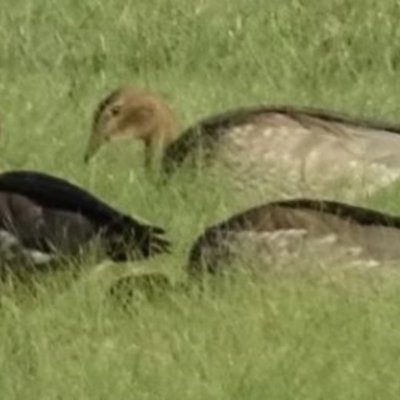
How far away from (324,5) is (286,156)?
270 cm

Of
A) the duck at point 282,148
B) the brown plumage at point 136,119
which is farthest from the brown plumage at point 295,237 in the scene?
the brown plumage at point 136,119

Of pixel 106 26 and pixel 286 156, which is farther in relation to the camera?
pixel 106 26

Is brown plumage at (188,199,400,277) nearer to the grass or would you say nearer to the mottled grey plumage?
the grass

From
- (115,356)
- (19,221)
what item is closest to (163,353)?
(115,356)

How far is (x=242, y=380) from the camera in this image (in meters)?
6.93

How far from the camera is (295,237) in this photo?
8.32 meters

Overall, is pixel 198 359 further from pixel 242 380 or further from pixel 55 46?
pixel 55 46

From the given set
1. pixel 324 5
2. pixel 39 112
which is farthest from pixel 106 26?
pixel 39 112

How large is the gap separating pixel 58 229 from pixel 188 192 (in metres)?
1.42

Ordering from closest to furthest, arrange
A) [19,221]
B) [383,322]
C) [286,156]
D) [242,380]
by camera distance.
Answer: [242,380] < [383,322] < [19,221] < [286,156]

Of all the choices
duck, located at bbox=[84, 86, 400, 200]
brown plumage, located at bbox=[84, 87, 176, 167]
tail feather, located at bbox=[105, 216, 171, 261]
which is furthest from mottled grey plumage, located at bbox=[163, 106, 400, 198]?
tail feather, located at bbox=[105, 216, 171, 261]

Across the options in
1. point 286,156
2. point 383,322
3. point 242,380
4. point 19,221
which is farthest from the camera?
point 286,156

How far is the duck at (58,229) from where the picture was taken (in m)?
8.17

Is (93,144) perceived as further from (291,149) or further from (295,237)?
(295,237)
